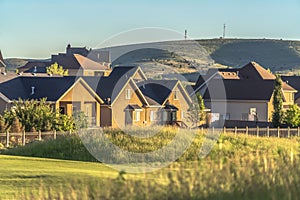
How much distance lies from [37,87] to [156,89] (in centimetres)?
1566

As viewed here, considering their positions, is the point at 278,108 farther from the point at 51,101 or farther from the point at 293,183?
the point at 293,183

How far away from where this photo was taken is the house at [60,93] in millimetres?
58062

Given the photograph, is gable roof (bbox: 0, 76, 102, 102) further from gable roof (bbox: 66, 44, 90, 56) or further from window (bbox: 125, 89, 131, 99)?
gable roof (bbox: 66, 44, 90, 56)

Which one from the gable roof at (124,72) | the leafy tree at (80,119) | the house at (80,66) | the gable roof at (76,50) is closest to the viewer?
the leafy tree at (80,119)

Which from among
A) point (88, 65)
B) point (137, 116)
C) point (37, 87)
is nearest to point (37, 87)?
point (37, 87)

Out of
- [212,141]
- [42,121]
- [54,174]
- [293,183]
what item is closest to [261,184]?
[293,183]

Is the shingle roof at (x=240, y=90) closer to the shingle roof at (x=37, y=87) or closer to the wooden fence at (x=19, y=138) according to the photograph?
the shingle roof at (x=37, y=87)

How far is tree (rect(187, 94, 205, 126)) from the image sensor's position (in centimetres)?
6906

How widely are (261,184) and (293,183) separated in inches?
18.6

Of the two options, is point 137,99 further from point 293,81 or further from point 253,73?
point 293,81

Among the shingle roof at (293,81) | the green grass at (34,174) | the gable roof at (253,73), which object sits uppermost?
the gable roof at (253,73)

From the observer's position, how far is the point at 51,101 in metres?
57.2

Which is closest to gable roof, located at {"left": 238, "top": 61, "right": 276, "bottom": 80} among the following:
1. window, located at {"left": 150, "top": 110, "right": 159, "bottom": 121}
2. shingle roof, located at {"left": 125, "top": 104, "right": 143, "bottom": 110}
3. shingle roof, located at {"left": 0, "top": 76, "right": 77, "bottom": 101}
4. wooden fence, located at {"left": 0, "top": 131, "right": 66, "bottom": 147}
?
window, located at {"left": 150, "top": 110, "right": 159, "bottom": 121}

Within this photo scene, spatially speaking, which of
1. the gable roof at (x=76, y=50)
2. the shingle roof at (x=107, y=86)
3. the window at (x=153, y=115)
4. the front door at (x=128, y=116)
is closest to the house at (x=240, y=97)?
the window at (x=153, y=115)
